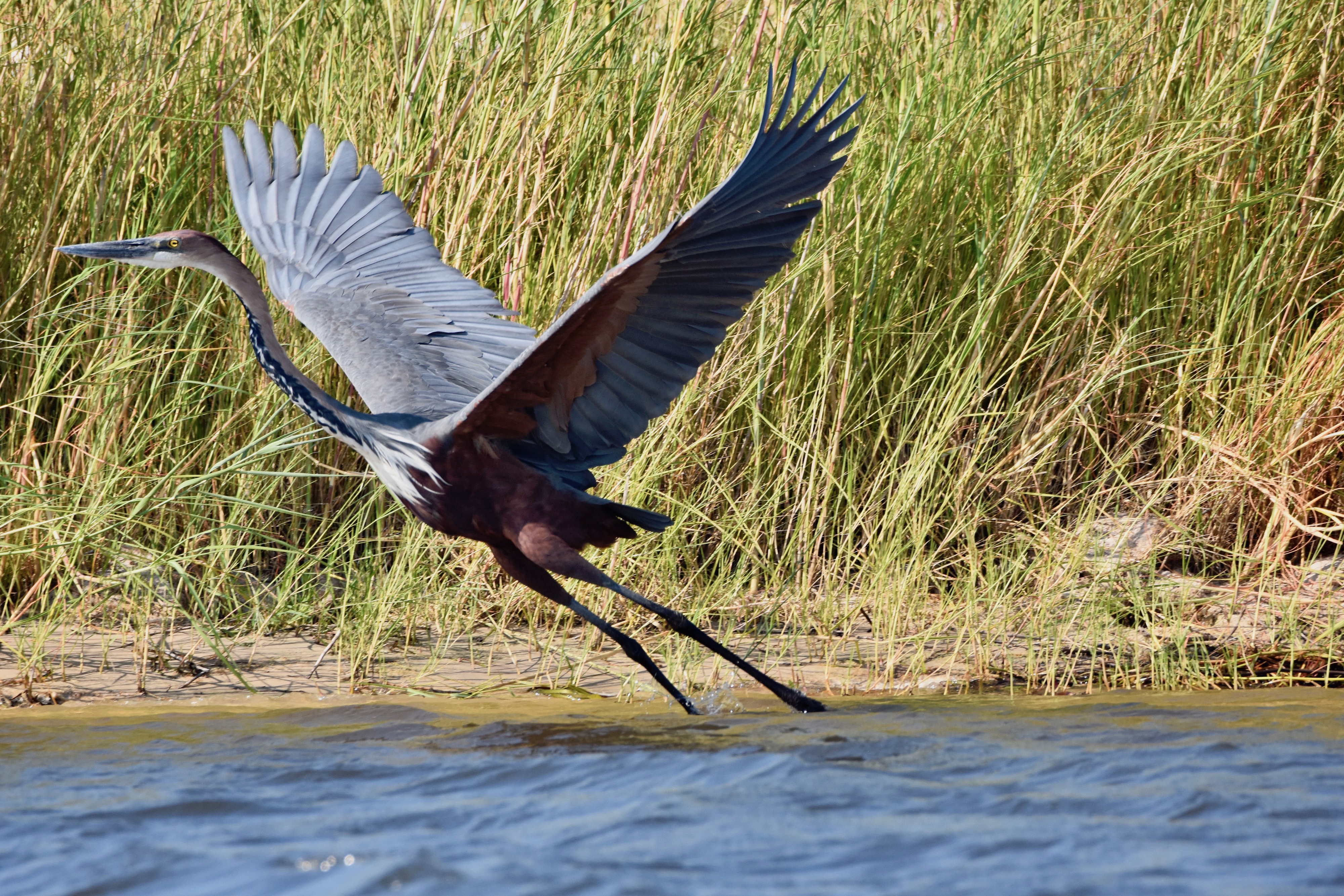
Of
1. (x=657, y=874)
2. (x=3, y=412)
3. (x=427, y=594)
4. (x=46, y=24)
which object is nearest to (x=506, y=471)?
(x=427, y=594)

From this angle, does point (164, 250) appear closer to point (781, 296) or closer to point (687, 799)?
point (781, 296)

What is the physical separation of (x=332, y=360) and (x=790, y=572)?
5.31ft

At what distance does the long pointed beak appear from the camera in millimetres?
4039

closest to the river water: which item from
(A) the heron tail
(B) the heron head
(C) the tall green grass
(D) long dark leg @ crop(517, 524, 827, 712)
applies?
(D) long dark leg @ crop(517, 524, 827, 712)

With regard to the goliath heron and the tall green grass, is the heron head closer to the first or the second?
the goliath heron

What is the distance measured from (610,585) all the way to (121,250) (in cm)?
159

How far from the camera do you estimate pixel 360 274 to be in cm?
455

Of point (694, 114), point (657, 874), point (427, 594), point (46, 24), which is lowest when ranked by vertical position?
point (657, 874)

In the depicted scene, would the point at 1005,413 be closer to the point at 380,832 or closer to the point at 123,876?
the point at 380,832

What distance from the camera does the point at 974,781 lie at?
10.1 ft

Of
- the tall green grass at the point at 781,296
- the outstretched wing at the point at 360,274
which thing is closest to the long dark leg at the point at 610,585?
the tall green grass at the point at 781,296

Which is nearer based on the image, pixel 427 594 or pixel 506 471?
pixel 506 471

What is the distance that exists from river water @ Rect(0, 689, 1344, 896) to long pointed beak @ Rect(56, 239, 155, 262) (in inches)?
46.6

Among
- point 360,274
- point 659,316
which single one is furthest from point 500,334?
point 659,316
